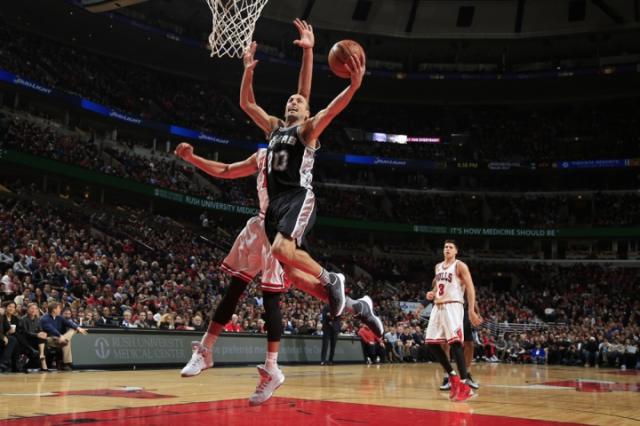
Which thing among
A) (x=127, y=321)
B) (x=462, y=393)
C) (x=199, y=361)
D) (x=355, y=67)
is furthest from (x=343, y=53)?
(x=127, y=321)

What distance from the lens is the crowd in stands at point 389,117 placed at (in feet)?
109

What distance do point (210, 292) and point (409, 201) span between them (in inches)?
874

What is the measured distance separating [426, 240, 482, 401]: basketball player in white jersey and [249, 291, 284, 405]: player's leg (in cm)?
370

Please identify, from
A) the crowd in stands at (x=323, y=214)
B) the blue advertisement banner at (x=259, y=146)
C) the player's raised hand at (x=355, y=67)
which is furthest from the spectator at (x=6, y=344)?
the blue advertisement banner at (x=259, y=146)

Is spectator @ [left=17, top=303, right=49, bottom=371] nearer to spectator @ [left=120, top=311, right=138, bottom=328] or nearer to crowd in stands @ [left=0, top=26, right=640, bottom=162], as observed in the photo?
spectator @ [left=120, top=311, right=138, bottom=328]

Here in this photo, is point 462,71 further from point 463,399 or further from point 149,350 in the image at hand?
point 463,399

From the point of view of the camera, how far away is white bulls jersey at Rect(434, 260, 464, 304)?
363 inches

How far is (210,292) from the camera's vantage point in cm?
2172

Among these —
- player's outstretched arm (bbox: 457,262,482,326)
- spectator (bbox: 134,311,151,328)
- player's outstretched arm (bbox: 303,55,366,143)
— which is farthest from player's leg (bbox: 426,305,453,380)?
spectator (bbox: 134,311,151,328)

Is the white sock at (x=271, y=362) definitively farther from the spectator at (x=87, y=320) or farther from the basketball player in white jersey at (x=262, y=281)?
the spectator at (x=87, y=320)

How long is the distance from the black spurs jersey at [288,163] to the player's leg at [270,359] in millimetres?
854

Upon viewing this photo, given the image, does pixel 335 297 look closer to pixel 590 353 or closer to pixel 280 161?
pixel 280 161

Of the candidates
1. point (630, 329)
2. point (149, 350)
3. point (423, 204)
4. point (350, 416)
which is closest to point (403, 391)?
point (350, 416)

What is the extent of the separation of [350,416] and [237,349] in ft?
33.3
